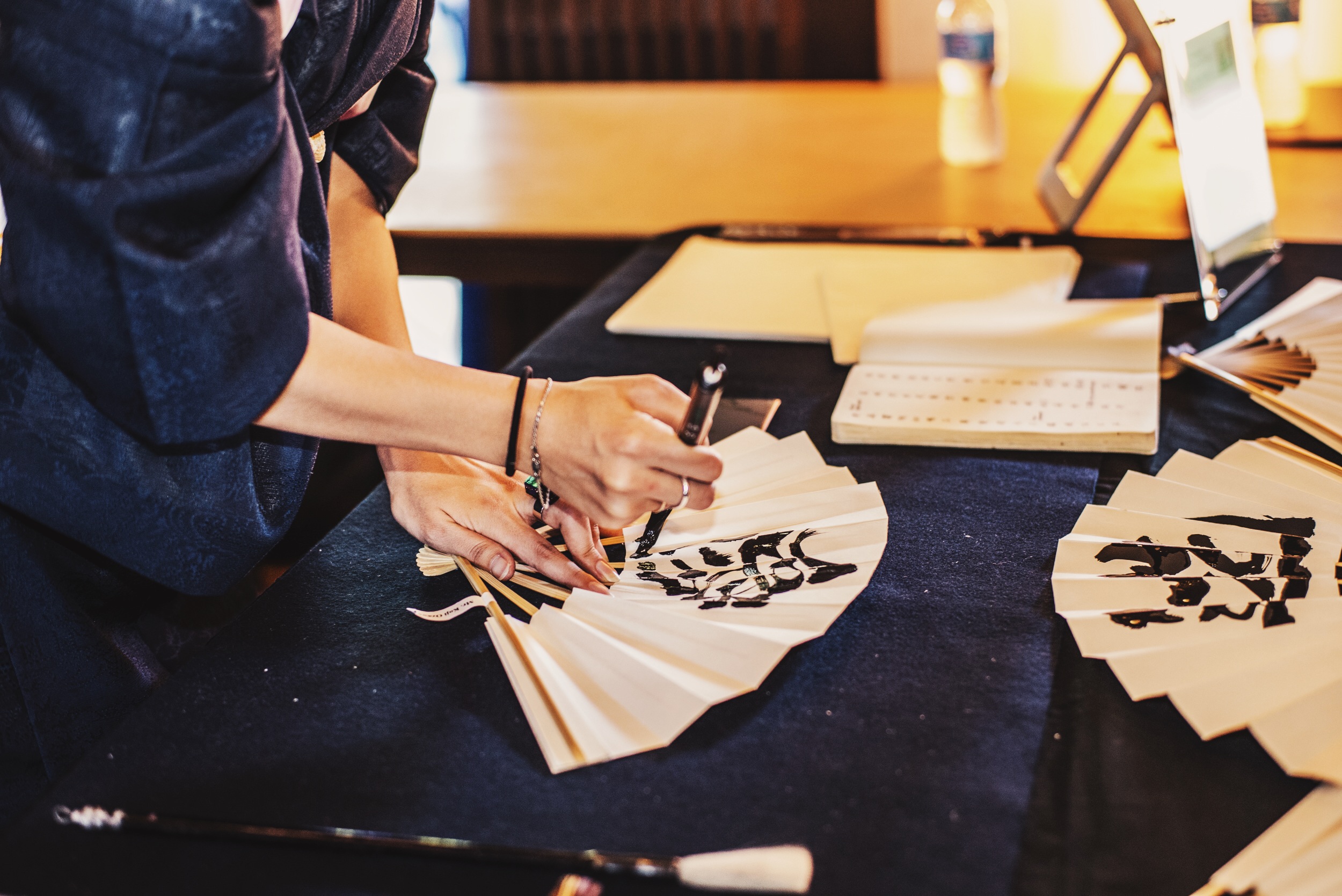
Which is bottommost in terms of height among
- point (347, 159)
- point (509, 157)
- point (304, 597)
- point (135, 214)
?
point (509, 157)

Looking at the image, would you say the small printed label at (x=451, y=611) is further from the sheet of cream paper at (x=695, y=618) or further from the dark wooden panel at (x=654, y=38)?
the dark wooden panel at (x=654, y=38)

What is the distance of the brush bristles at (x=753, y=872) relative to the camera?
50 centimetres

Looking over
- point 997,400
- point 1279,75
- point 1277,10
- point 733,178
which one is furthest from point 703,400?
point 1279,75

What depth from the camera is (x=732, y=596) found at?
71cm

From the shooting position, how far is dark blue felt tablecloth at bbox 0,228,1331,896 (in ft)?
1.75

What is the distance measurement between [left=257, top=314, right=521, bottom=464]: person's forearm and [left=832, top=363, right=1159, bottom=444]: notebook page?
1.14 ft

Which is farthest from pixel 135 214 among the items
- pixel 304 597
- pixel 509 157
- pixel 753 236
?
pixel 509 157

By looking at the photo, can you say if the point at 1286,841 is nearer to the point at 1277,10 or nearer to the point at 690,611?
the point at 690,611

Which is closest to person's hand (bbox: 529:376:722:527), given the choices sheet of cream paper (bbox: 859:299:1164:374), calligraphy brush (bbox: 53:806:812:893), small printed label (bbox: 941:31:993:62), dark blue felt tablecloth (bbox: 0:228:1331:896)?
dark blue felt tablecloth (bbox: 0:228:1331:896)

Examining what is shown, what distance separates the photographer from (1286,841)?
0.51 meters

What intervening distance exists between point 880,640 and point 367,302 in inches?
21.6

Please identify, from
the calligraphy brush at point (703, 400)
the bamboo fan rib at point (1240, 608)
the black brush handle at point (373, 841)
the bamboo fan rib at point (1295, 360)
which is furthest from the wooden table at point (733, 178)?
the black brush handle at point (373, 841)

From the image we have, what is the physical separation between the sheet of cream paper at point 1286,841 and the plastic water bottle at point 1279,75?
148 cm

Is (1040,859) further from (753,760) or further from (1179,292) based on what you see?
(1179,292)
